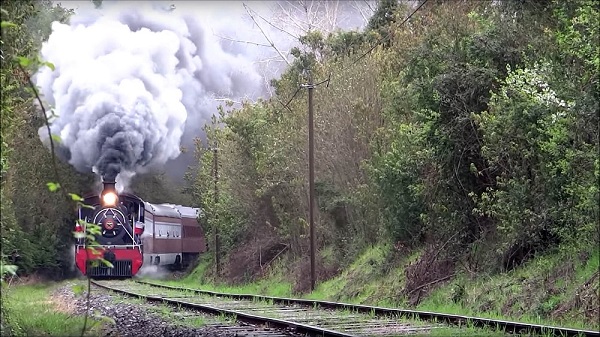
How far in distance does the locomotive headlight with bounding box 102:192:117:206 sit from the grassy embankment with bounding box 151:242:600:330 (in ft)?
30.0

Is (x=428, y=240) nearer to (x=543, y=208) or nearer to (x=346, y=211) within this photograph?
(x=543, y=208)

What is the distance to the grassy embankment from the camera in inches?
543

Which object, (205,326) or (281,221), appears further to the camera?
(281,221)

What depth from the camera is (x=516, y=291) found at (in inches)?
643

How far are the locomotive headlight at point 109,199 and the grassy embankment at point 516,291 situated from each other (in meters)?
9.16

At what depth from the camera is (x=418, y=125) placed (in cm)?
2103

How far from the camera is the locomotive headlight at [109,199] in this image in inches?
1152

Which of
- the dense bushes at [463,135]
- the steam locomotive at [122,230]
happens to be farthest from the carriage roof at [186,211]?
the dense bushes at [463,135]

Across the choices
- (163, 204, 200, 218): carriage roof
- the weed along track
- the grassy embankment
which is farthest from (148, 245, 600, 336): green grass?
(163, 204, 200, 218): carriage roof

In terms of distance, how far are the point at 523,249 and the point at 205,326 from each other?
305 inches

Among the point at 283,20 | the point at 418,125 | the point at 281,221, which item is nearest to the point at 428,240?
the point at 418,125

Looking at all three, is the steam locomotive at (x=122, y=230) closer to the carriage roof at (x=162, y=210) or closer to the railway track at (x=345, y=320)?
the carriage roof at (x=162, y=210)

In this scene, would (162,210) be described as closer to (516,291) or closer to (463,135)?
(463,135)

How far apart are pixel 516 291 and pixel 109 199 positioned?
55.7ft
